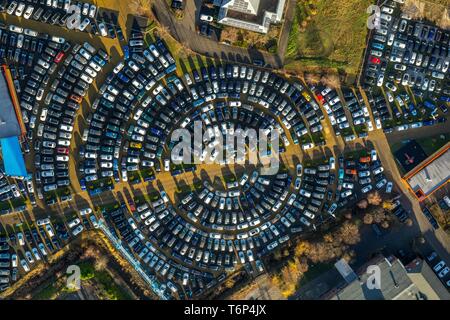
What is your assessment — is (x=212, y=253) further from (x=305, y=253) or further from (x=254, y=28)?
(x=254, y=28)

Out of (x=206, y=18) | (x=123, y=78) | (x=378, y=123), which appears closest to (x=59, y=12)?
(x=123, y=78)

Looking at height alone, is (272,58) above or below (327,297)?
above

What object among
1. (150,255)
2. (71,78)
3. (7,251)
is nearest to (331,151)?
(150,255)

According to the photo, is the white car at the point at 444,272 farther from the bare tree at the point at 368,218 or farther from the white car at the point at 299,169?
the white car at the point at 299,169

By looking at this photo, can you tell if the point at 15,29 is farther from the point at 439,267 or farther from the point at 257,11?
the point at 439,267

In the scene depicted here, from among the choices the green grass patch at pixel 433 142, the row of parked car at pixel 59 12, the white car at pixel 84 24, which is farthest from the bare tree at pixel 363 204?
the white car at pixel 84 24
